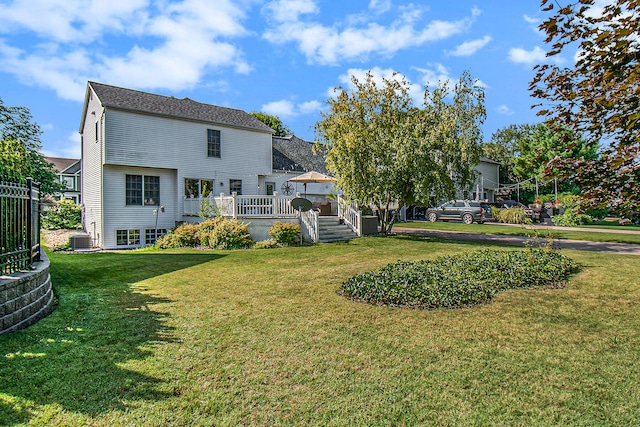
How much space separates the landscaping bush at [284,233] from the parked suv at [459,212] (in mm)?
14304

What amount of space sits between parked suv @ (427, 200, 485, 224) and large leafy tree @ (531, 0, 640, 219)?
70.9ft

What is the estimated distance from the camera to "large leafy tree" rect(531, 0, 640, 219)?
11.0ft

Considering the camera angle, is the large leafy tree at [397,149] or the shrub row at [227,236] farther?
the large leafy tree at [397,149]

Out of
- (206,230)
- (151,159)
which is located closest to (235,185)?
(151,159)

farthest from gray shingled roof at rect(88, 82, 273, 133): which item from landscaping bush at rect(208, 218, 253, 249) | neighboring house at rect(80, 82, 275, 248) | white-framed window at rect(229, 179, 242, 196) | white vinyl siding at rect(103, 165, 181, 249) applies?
landscaping bush at rect(208, 218, 253, 249)

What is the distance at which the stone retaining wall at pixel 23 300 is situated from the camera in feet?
14.8

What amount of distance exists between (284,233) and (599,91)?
38.4 feet

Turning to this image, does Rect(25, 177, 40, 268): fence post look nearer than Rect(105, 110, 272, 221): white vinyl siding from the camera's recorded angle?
Yes

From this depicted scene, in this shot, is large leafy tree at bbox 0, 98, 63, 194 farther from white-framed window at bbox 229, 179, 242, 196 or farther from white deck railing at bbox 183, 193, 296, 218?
white deck railing at bbox 183, 193, 296, 218

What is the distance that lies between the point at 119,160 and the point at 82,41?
7.41m

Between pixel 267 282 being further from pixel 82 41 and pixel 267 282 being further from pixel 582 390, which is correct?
pixel 82 41

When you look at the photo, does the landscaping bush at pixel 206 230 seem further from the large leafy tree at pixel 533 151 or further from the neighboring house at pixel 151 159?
the large leafy tree at pixel 533 151

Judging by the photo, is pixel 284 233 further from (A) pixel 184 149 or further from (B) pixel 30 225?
(B) pixel 30 225

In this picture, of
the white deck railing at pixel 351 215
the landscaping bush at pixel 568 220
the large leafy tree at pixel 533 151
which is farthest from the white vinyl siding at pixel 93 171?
the landscaping bush at pixel 568 220
